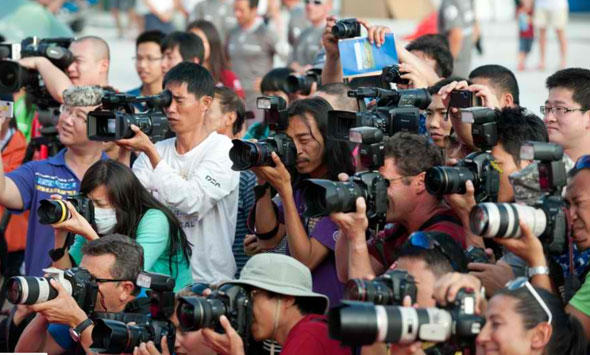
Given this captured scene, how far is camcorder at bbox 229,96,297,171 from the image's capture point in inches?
226

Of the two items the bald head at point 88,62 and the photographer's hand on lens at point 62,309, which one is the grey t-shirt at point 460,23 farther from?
the photographer's hand on lens at point 62,309

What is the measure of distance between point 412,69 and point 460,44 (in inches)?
233

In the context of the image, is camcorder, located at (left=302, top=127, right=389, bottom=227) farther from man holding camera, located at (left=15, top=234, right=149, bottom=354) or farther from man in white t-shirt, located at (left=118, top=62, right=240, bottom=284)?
man in white t-shirt, located at (left=118, top=62, right=240, bottom=284)

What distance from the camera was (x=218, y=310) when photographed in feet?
15.4

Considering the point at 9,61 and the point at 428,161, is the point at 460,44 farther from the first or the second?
the point at 428,161

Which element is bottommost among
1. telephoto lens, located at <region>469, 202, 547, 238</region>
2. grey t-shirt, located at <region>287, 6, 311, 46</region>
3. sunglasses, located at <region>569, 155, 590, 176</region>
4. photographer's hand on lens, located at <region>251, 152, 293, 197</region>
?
telephoto lens, located at <region>469, 202, 547, 238</region>

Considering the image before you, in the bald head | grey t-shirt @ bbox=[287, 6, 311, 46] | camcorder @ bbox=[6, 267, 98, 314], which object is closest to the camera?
camcorder @ bbox=[6, 267, 98, 314]

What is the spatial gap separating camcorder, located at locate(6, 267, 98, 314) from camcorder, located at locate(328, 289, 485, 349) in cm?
163

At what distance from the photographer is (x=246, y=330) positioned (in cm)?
482

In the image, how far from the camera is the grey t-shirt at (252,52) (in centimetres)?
1159

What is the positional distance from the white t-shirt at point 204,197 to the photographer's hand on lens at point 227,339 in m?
1.72

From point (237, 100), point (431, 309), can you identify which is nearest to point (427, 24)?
point (237, 100)

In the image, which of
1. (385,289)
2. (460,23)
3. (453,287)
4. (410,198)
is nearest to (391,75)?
(410,198)

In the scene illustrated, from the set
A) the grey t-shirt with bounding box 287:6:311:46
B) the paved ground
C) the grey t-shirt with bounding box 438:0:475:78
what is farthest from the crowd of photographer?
the paved ground
